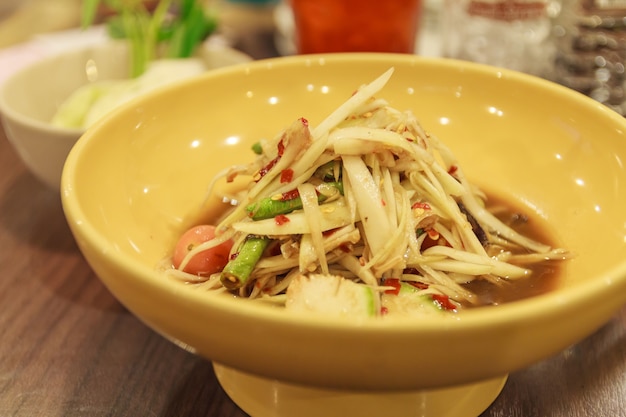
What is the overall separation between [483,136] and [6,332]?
4.30ft

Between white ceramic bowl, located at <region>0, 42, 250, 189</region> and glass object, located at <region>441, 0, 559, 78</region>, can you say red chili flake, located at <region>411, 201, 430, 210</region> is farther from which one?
glass object, located at <region>441, 0, 559, 78</region>

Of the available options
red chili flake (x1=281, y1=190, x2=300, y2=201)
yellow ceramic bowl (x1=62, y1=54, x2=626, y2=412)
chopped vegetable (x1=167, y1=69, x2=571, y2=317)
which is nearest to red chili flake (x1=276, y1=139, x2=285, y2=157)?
chopped vegetable (x1=167, y1=69, x2=571, y2=317)

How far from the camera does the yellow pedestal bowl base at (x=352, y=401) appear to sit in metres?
1.08

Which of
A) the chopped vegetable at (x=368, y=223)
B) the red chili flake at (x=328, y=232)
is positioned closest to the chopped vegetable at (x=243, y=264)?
the chopped vegetable at (x=368, y=223)

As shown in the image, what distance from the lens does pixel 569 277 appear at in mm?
1238

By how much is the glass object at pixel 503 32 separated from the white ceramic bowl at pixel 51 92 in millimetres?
1164

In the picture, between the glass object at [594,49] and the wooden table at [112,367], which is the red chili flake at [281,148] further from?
the glass object at [594,49]

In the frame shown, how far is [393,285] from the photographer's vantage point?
1185mm

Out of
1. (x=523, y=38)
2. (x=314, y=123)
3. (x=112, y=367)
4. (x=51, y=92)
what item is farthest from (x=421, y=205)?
(x=523, y=38)

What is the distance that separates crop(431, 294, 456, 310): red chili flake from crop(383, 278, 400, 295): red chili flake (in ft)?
0.23

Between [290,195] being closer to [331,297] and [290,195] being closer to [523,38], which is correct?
[331,297]

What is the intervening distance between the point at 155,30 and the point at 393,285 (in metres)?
→ 1.81

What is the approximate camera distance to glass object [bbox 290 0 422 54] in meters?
2.47

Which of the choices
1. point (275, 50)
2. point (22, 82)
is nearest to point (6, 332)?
point (22, 82)
